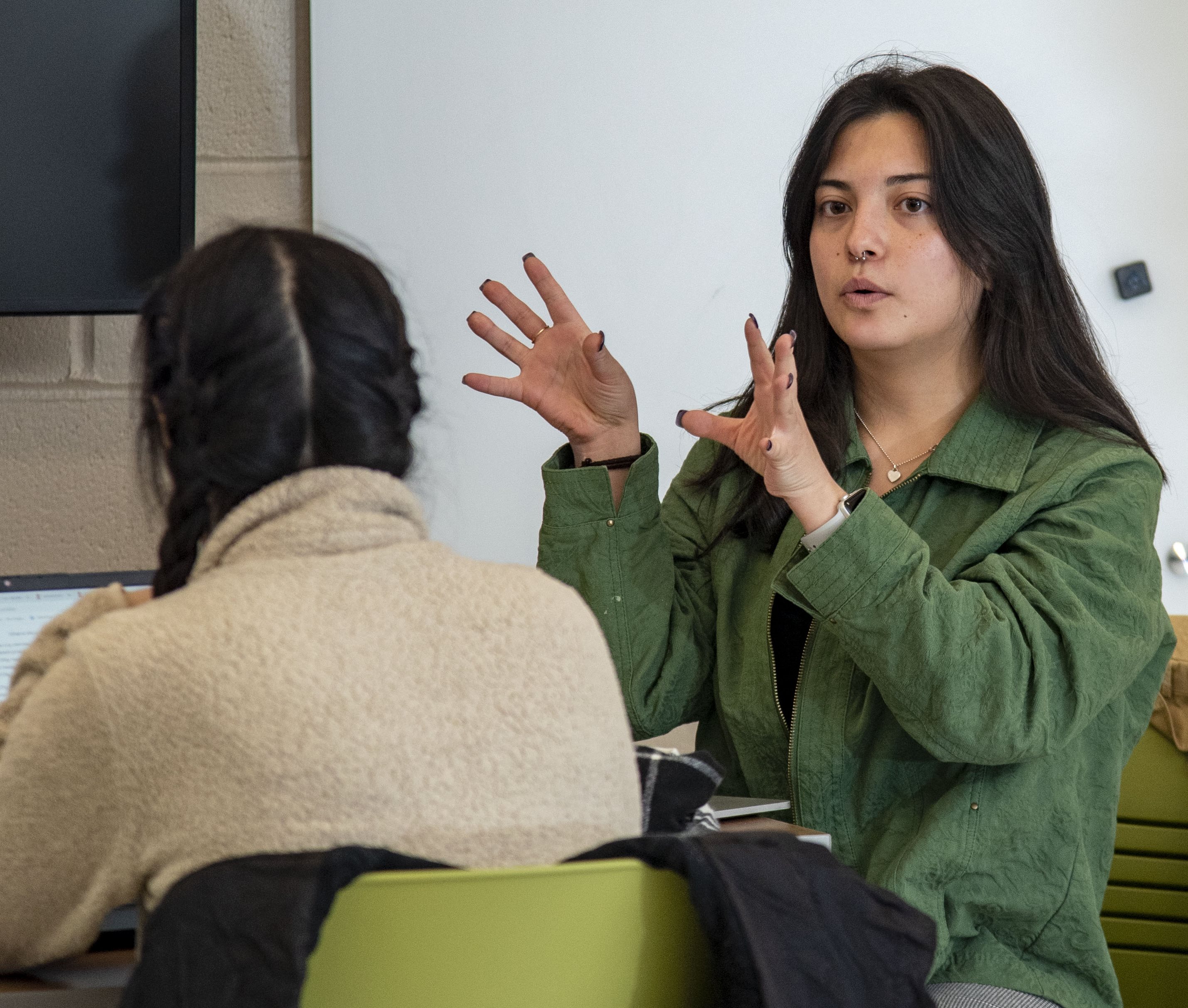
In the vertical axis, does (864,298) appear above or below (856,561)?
above

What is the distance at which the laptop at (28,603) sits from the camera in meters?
1.57

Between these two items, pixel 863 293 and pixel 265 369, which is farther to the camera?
pixel 863 293

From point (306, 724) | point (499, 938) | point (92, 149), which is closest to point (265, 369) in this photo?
point (306, 724)

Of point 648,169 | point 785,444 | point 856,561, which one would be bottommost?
point 856,561

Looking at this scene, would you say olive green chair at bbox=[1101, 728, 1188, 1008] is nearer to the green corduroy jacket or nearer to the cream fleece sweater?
the green corduroy jacket

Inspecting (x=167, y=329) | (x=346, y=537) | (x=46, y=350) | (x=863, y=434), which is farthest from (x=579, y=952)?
(x=46, y=350)

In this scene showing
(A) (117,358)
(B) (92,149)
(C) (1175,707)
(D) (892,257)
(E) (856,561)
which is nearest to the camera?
(E) (856,561)

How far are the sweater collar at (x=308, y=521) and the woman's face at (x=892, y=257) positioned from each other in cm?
78

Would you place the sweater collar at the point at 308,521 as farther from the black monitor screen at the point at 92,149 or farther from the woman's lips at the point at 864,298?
the black monitor screen at the point at 92,149

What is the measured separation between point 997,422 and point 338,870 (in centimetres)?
101

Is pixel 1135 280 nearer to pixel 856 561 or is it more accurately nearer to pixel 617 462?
pixel 617 462

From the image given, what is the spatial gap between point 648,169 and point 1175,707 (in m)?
1.14

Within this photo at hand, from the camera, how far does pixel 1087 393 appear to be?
4.75 ft

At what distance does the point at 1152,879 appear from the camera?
1775 millimetres
